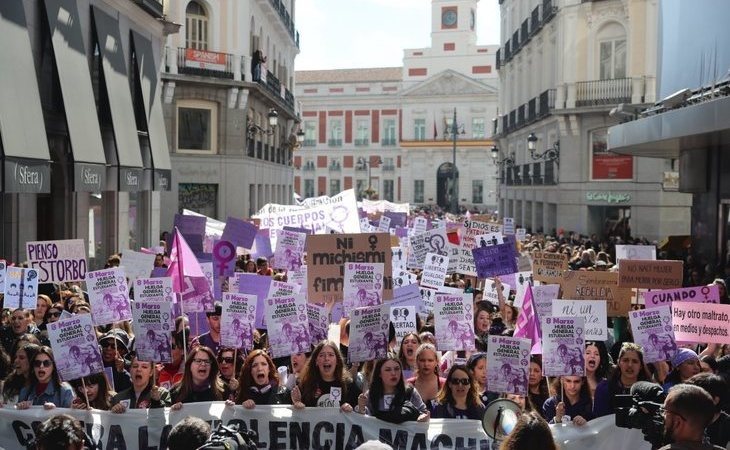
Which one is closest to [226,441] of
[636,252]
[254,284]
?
[254,284]

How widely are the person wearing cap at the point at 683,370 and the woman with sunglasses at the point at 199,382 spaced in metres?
3.63

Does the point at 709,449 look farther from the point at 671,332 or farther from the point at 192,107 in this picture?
the point at 192,107

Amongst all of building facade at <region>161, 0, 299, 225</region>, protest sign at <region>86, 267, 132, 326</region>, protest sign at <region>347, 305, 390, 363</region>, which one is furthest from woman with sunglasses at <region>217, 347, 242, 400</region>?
building facade at <region>161, 0, 299, 225</region>

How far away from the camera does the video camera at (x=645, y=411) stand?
4.75m

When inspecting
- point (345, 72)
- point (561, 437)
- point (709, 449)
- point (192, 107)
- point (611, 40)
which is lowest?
point (561, 437)

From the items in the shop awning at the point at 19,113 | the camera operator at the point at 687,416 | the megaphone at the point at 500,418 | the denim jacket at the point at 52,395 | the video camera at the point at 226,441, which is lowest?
the denim jacket at the point at 52,395

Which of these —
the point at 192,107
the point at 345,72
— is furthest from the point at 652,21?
the point at 345,72

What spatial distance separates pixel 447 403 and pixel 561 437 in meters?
0.91

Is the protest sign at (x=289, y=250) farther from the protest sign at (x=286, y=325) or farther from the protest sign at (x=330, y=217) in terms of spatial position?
the protest sign at (x=286, y=325)

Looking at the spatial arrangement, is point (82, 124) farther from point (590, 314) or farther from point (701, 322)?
point (701, 322)

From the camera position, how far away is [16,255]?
51.6ft

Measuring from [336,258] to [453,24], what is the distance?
90.5m

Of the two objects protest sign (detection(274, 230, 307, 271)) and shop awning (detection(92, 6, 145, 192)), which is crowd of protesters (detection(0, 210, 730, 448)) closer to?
protest sign (detection(274, 230, 307, 271))

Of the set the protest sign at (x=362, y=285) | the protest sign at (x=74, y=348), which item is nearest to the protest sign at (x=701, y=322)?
the protest sign at (x=362, y=285)
